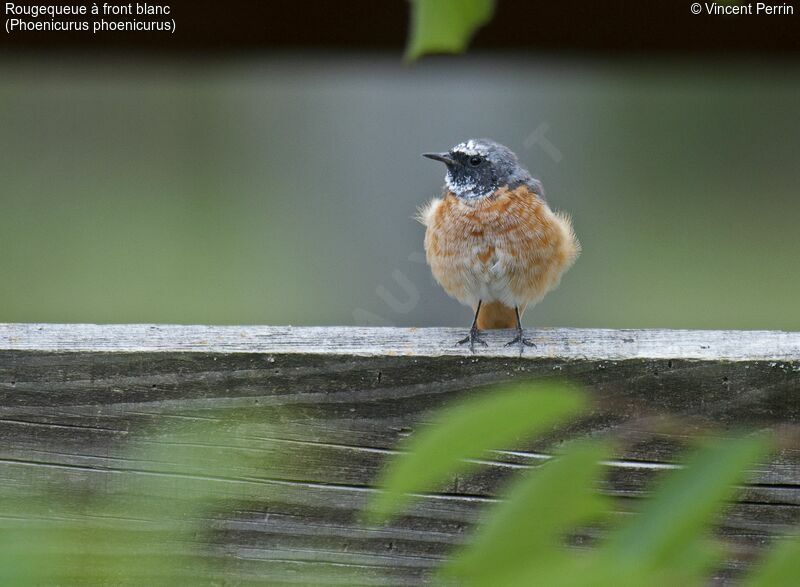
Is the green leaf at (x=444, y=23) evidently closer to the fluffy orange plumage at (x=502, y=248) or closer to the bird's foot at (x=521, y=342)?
the bird's foot at (x=521, y=342)

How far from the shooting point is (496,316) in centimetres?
336

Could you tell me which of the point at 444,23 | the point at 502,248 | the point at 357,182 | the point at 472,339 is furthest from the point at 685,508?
the point at 357,182

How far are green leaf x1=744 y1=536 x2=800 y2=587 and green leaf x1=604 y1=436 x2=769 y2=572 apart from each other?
0.14ft

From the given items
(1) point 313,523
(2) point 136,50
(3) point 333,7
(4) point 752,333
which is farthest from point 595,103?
(1) point 313,523

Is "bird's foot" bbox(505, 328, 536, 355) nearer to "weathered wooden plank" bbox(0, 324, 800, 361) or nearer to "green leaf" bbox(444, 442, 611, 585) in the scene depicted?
"weathered wooden plank" bbox(0, 324, 800, 361)

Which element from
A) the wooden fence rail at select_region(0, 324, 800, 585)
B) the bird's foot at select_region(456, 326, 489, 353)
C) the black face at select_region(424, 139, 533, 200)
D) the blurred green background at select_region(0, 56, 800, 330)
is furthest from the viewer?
the blurred green background at select_region(0, 56, 800, 330)

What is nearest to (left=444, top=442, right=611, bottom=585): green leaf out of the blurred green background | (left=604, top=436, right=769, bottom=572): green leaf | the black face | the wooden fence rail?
(left=604, top=436, right=769, bottom=572): green leaf

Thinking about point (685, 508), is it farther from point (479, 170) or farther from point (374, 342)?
point (479, 170)

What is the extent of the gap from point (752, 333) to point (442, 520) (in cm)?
60

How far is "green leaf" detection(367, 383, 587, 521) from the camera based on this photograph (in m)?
0.61

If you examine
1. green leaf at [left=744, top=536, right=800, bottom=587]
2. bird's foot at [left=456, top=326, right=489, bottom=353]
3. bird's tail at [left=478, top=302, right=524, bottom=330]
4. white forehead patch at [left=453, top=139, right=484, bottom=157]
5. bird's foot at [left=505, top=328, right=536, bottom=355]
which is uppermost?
white forehead patch at [left=453, top=139, right=484, bottom=157]

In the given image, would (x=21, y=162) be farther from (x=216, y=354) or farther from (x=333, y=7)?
(x=216, y=354)

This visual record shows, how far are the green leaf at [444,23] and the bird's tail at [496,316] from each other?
2.68 m

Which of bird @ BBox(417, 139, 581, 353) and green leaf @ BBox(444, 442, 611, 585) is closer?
green leaf @ BBox(444, 442, 611, 585)
